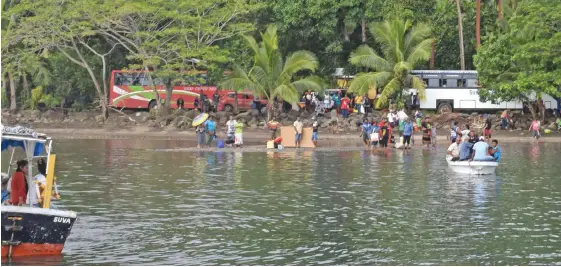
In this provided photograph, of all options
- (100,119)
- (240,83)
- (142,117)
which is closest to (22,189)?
(240,83)

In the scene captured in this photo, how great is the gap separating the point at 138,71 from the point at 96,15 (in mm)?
4246

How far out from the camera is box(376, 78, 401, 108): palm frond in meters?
57.8

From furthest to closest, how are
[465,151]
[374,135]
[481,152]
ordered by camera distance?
[374,135] < [465,151] < [481,152]

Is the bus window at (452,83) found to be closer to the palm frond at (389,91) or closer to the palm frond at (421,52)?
the palm frond at (421,52)

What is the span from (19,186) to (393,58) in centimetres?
3986

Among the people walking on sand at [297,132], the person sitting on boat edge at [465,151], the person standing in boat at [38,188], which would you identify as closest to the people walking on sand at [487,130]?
the people walking on sand at [297,132]

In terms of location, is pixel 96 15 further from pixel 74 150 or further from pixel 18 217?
pixel 18 217

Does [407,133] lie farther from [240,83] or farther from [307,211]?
[307,211]

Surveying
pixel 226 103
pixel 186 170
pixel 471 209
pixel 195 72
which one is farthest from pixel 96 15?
pixel 471 209

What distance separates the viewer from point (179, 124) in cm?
5897

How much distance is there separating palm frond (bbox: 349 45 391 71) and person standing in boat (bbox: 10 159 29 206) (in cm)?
3842

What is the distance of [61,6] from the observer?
5875 cm

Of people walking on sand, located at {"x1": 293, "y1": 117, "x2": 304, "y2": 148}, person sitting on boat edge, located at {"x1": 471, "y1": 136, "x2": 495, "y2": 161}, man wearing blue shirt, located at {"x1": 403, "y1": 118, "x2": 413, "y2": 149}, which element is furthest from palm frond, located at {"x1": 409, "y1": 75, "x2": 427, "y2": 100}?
person sitting on boat edge, located at {"x1": 471, "y1": 136, "x2": 495, "y2": 161}

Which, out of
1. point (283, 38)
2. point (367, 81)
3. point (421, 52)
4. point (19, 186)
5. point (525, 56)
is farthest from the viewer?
point (283, 38)
